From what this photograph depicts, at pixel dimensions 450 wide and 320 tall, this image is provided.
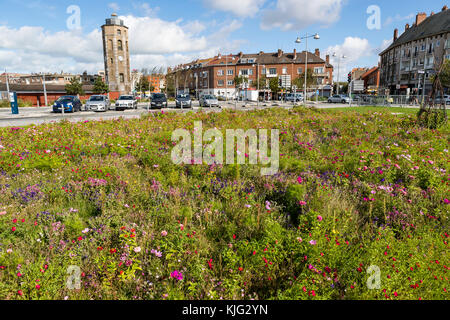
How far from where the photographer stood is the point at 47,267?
139 inches

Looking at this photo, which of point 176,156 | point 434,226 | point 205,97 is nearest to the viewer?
point 434,226

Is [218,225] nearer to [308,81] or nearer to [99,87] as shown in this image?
[99,87]

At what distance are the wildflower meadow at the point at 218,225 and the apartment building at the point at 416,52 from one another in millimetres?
59727

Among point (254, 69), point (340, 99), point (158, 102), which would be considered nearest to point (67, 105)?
point (158, 102)

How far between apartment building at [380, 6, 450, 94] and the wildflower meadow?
59727mm

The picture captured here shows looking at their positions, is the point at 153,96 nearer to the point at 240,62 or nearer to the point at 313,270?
the point at 313,270

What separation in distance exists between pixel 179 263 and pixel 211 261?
0.40m

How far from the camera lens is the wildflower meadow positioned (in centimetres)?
336

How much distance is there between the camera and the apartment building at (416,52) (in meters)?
59.7

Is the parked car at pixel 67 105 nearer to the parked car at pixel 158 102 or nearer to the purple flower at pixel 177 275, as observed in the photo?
the parked car at pixel 158 102

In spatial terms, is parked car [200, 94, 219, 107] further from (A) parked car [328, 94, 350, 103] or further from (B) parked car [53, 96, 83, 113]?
(A) parked car [328, 94, 350, 103]

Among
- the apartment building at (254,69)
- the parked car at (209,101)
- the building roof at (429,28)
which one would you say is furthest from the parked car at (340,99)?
the building roof at (429,28)

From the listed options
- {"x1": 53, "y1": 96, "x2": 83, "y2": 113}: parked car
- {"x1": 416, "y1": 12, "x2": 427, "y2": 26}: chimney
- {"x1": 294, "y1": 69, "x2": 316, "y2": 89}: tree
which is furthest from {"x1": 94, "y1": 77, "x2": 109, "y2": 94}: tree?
{"x1": 416, "y1": 12, "x2": 427, "y2": 26}: chimney

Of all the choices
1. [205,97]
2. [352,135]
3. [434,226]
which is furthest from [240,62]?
[434,226]
